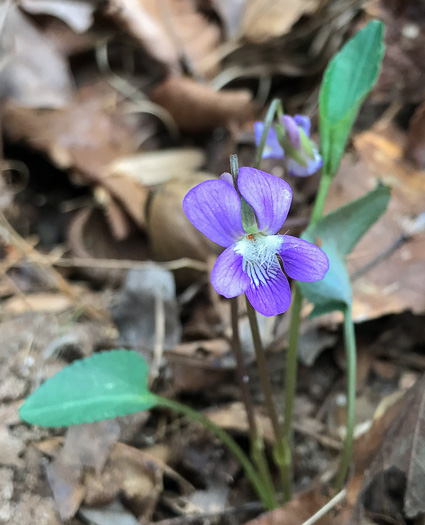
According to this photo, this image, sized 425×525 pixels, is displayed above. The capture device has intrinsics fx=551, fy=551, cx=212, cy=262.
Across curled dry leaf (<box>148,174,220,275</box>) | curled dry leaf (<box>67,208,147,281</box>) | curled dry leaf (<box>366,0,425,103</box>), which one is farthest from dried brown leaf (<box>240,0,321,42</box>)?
curled dry leaf (<box>67,208,147,281</box>)

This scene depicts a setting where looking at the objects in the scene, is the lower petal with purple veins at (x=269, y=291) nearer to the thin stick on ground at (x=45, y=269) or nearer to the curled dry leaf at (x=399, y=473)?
the curled dry leaf at (x=399, y=473)

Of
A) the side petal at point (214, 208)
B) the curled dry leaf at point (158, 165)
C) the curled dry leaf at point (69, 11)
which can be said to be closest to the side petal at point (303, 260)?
the side petal at point (214, 208)

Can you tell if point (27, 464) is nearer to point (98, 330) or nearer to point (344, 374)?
point (98, 330)

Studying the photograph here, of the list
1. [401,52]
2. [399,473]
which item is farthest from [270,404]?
[401,52]

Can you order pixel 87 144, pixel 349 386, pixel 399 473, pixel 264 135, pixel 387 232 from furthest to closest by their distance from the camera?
pixel 87 144
pixel 387 232
pixel 349 386
pixel 399 473
pixel 264 135

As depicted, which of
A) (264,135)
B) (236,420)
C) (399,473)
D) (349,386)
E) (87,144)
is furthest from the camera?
(87,144)

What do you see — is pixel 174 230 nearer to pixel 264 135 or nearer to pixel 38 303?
pixel 38 303
